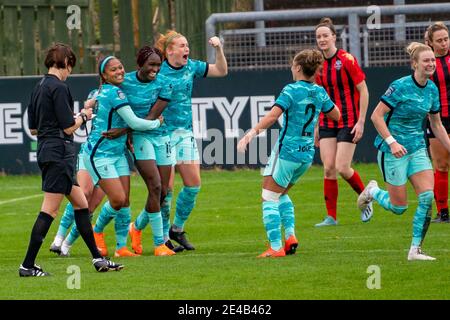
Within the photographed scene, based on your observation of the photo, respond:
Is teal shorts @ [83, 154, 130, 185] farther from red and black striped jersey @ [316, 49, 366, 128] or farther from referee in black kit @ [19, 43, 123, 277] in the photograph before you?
red and black striped jersey @ [316, 49, 366, 128]

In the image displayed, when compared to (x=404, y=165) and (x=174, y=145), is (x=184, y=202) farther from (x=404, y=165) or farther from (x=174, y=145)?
(x=404, y=165)

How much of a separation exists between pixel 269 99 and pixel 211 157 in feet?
4.54

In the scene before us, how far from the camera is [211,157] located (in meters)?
21.5

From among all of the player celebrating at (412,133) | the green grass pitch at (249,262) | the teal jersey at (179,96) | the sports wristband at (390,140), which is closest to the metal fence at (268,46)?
the green grass pitch at (249,262)

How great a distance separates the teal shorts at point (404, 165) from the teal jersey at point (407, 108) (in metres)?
0.06

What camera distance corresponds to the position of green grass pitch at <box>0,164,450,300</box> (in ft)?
32.9

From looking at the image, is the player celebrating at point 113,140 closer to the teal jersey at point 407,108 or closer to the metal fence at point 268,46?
the teal jersey at point 407,108

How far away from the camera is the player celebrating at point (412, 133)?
37.2 feet

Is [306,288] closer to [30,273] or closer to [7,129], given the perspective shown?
[30,273]

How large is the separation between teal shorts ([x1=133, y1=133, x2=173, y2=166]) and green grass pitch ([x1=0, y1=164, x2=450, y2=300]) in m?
0.97

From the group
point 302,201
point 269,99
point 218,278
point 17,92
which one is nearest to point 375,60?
point 269,99

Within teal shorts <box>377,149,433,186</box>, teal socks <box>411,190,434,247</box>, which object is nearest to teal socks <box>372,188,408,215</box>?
teal shorts <box>377,149,433,186</box>
